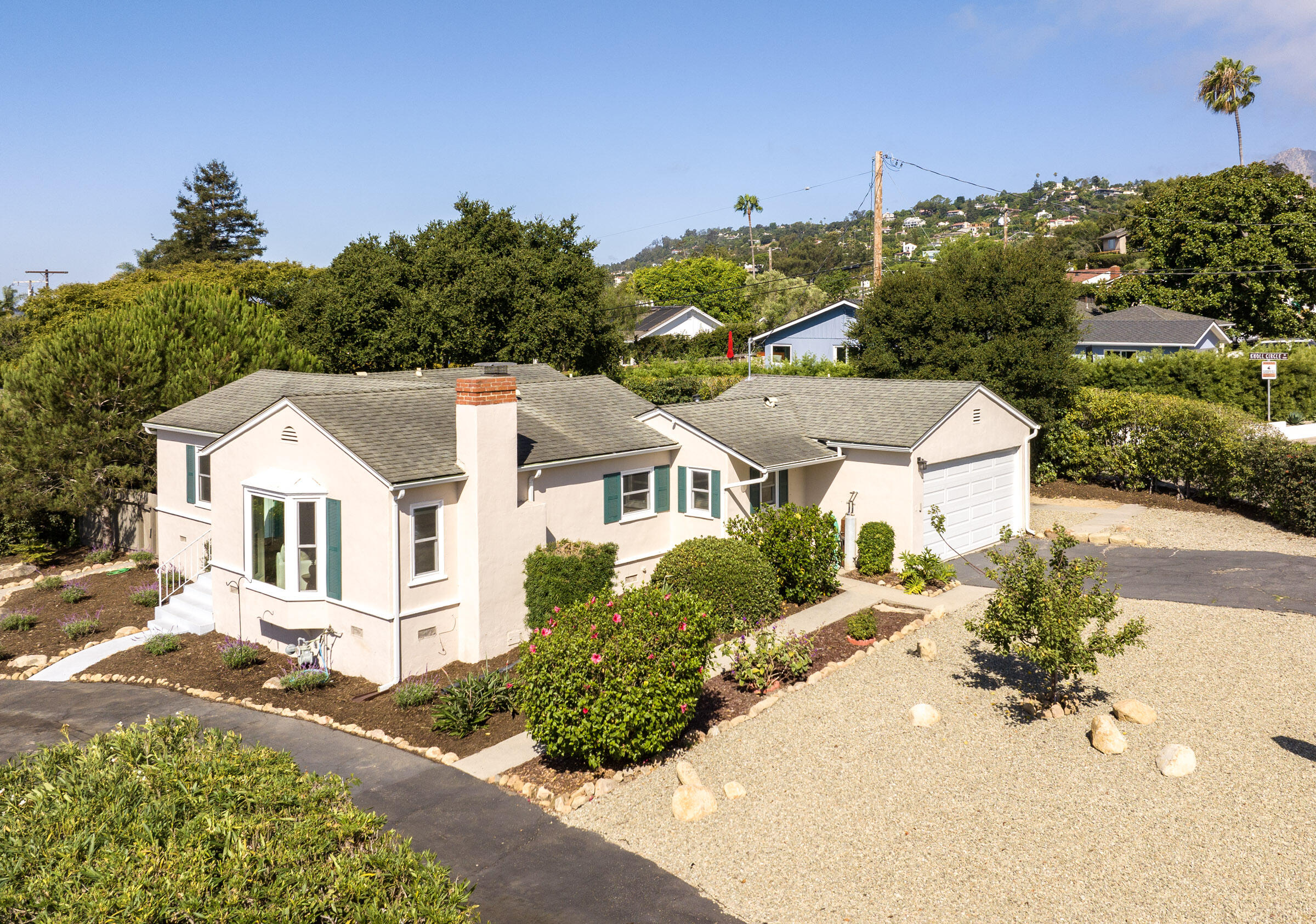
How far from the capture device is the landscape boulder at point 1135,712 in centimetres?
1134

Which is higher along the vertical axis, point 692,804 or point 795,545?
point 795,545

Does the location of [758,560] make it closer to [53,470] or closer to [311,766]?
[311,766]

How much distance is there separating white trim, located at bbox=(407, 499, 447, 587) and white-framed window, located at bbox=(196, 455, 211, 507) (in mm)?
8660

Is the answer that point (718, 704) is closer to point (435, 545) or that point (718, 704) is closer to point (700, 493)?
point (435, 545)

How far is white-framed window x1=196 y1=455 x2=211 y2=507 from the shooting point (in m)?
20.4

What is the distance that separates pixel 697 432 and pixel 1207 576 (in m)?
10.7

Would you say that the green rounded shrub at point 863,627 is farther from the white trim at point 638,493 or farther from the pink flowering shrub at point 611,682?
the white trim at point 638,493

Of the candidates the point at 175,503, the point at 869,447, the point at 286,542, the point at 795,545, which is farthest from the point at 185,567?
the point at 869,447

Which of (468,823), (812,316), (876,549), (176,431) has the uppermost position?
(812,316)

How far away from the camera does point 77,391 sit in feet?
77.4

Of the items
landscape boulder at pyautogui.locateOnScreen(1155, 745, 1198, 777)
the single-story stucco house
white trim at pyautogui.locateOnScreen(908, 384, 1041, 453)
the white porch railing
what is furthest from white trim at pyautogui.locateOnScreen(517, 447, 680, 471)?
landscape boulder at pyautogui.locateOnScreen(1155, 745, 1198, 777)

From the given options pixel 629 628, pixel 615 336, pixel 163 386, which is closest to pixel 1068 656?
pixel 629 628

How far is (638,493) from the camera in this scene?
1847 centimetres

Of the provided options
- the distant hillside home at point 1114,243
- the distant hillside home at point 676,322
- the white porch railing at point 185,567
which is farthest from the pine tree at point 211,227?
the distant hillside home at point 1114,243
